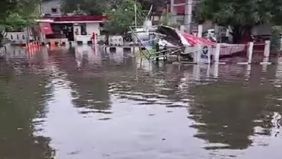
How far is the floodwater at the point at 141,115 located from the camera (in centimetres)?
909

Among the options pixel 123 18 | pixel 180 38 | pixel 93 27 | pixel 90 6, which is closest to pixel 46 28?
pixel 93 27

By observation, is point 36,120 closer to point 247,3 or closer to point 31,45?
point 247,3

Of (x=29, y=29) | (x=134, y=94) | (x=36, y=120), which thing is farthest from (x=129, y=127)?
(x=29, y=29)

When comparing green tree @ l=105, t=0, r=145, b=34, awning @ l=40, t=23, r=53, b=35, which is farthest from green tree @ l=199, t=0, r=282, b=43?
awning @ l=40, t=23, r=53, b=35

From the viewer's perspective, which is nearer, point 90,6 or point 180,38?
point 180,38

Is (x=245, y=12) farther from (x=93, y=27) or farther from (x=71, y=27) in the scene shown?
(x=71, y=27)

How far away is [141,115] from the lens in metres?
12.2

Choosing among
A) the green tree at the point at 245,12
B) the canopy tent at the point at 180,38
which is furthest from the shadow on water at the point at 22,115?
the green tree at the point at 245,12

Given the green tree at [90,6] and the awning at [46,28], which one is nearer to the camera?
the awning at [46,28]

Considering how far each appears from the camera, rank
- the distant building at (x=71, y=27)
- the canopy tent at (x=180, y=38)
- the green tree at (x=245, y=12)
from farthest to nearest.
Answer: the distant building at (x=71, y=27), the green tree at (x=245, y=12), the canopy tent at (x=180, y=38)

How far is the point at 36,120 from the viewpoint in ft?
37.9

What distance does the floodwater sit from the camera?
9094 millimetres

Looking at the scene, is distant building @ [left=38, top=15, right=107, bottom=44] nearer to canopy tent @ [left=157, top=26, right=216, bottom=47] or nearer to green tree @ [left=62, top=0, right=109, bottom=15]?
green tree @ [left=62, top=0, right=109, bottom=15]

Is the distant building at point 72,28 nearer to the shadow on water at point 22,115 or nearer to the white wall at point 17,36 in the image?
the white wall at point 17,36
